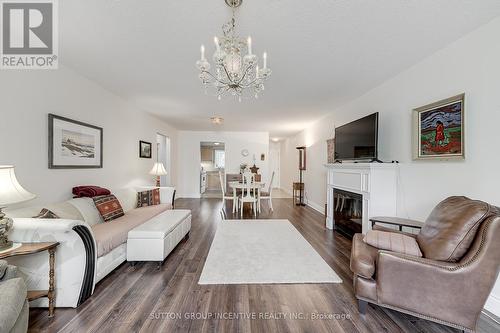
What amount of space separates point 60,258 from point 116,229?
0.64 metres

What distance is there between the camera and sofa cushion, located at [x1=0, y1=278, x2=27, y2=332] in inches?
41.4

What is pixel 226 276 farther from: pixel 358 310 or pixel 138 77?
pixel 138 77

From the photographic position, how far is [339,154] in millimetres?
3908

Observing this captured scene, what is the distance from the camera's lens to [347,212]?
3588 millimetres

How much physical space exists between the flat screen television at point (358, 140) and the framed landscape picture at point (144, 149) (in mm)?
4321

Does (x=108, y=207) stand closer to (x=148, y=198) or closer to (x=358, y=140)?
(x=148, y=198)

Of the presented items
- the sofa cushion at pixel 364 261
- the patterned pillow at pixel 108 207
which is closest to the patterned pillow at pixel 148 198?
the patterned pillow at pixel 108 207

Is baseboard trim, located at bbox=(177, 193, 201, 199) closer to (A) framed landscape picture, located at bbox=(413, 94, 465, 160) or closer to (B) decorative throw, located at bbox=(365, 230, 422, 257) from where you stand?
(B) decorative throw, located at bbox=(365, 230, 422, 257)

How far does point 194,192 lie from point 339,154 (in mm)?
5388

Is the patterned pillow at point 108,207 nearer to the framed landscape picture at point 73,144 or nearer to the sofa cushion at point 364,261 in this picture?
the framed landscape picture at point 73,144

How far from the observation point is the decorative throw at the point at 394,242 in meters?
1.65

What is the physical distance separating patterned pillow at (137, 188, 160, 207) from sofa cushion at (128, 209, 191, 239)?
924 millimetres
